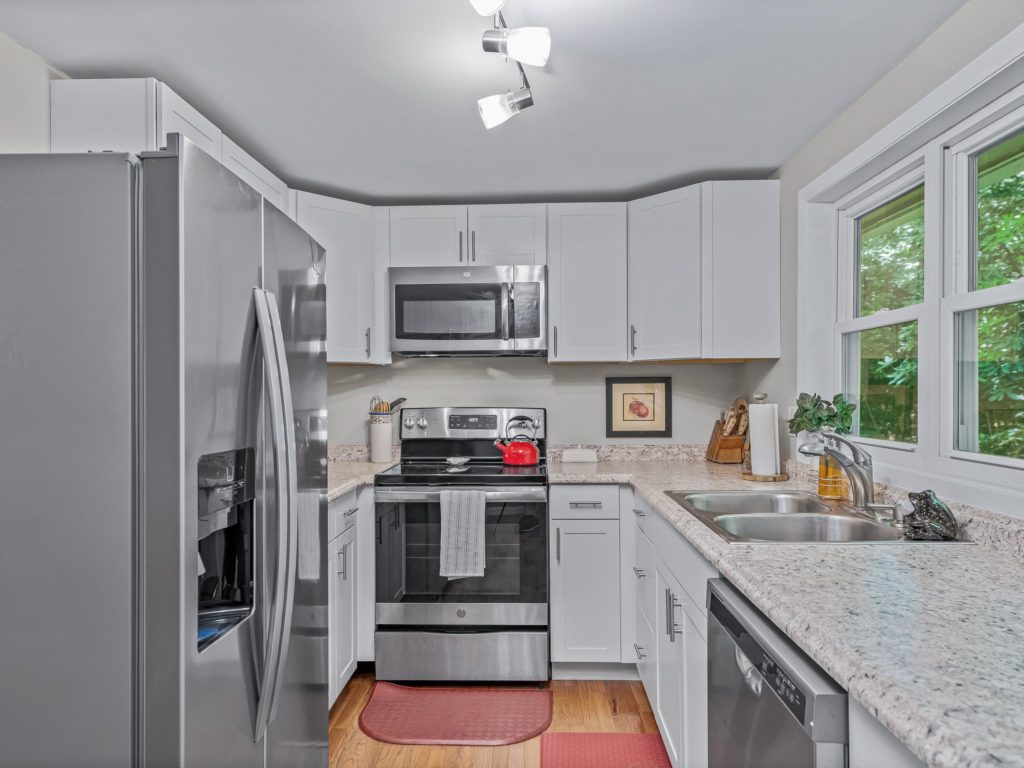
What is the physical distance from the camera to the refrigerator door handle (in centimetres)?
111

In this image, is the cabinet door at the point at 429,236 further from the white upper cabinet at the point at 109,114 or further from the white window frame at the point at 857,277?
the white window frame at the point at 857,277

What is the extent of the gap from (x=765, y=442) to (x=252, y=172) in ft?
7.54

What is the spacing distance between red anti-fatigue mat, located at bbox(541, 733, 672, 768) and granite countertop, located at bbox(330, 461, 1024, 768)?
38.9 inches

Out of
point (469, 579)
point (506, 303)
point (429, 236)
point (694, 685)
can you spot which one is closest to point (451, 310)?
point (506, 303)

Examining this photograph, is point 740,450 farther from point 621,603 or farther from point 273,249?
point 273,249

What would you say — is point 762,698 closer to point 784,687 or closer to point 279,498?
point 784,687

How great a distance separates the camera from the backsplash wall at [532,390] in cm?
315

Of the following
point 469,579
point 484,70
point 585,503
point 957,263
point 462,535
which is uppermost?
point 484,70

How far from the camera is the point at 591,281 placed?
2.86m

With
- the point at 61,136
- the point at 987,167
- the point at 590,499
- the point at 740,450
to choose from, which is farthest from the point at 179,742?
the point at 740,450

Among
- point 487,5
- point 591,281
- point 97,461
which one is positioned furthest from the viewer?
point 591,281

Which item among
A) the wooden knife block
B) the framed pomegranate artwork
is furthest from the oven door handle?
the wooden knife block

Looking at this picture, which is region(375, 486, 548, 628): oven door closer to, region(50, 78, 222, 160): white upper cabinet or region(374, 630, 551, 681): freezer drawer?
region(374, 630, 551, 681): freezer drawer

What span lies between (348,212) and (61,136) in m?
1.25
